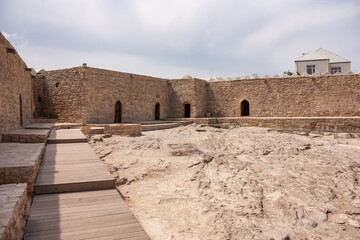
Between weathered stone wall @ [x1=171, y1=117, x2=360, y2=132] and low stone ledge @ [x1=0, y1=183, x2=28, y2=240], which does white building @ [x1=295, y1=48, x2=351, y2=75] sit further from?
low stone ledge @ [x1=0, y1=183, x2=28, y2=240]

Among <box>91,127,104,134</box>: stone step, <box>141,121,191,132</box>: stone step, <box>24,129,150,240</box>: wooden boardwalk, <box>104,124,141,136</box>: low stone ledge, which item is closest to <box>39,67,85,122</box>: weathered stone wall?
<box>91,127,104,134</box>: stone step

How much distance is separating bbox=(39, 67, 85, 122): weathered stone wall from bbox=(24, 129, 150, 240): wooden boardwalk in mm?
8601

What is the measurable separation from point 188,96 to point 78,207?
14.6m

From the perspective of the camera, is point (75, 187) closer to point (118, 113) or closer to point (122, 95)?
point (122, 95)

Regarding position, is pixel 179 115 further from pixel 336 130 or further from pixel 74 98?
pixel 336 130

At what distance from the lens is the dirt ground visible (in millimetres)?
4008

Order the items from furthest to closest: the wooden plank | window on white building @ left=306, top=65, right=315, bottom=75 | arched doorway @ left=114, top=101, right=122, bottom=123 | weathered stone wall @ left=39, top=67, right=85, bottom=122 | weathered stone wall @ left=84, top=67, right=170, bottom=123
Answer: window on white building @ left=306, top=65, right=315, bottom=75 < arched doorway @ left=114, top=101, right=122, bottom=123 < weathered stone wall @ left=84, top=67, right=170, bottom=123 < weathered stone wall @ left=39, top=67, right=85, bottom=122 < the wooden plank

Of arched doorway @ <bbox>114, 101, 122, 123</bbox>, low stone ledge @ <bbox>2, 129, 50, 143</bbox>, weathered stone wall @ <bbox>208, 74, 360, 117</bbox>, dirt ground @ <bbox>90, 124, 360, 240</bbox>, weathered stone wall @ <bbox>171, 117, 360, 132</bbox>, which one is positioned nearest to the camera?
dirt ground @ <bbox>90, 124, 360, 240</bbox>

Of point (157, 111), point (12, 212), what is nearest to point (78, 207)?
point (12, 212)

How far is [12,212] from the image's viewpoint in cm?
226

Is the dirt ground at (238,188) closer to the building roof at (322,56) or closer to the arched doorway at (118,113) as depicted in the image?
the arched doorway at (118,113)

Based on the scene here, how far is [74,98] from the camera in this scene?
1289cm

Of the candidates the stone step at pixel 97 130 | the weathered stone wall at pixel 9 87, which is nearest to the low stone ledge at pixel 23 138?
the weathered stone wall at pixel 9 87

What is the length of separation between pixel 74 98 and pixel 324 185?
1153 centimetres
